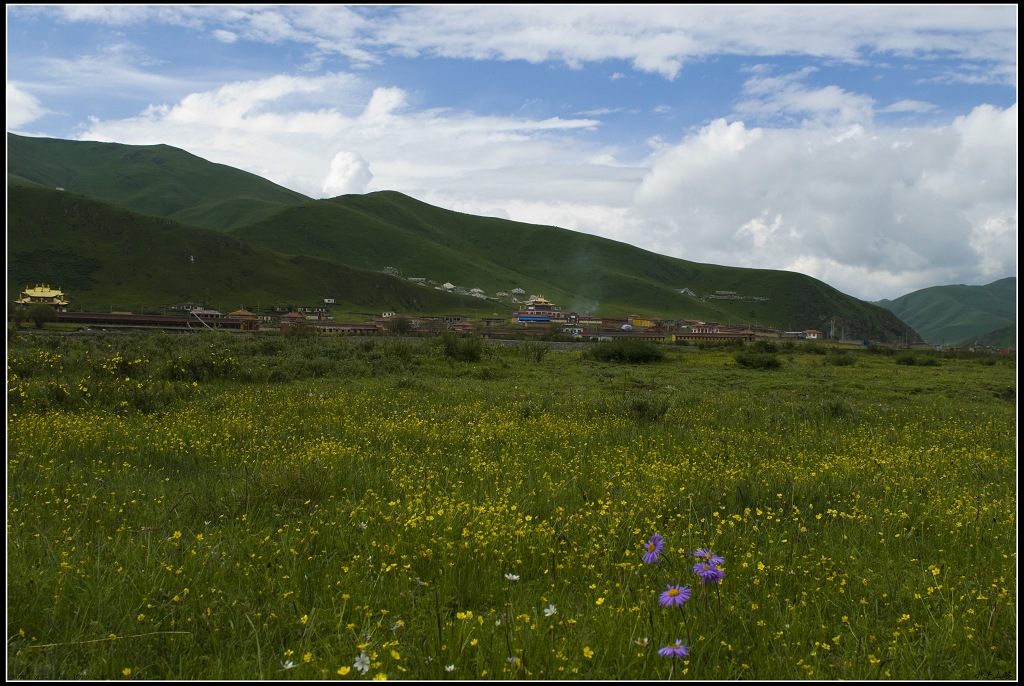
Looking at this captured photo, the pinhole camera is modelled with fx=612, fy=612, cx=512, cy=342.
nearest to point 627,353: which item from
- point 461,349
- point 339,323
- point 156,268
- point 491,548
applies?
point 461,349

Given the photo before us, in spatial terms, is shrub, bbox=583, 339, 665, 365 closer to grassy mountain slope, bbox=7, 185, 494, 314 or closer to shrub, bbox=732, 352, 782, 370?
shrub, bbox=732, 352, 782, 370

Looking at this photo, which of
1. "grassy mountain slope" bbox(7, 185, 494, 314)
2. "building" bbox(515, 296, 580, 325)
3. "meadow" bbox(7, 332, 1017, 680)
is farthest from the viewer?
"building" bbox(515, 296, 580, 325)

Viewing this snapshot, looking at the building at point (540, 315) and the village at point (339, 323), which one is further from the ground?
the building at point (540, 315)

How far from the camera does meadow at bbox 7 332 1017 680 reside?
352 cm

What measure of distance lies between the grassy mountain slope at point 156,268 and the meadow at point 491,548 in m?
130

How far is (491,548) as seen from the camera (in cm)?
494

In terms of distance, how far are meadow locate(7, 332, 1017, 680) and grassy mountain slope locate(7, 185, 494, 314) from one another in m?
130

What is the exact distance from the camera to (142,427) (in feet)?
33.1

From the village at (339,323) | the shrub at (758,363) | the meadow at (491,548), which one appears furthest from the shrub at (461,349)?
the meadow at (491,548)

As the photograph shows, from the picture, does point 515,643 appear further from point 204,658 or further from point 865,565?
point 865,565

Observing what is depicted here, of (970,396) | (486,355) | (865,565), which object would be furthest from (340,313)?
(865,565)

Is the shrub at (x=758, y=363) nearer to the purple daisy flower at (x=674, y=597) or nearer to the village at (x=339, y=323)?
the village at (x=339, y=323)

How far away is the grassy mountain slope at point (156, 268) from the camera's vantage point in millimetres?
129875

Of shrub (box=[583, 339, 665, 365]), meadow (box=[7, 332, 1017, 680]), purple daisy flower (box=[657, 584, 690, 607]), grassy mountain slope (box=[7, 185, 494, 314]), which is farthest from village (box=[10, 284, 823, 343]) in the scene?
purple daisy flower (box=[657, 584, 690, 607])
